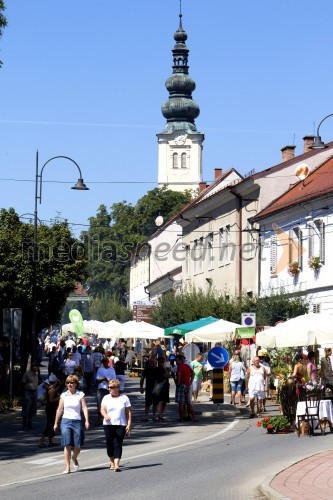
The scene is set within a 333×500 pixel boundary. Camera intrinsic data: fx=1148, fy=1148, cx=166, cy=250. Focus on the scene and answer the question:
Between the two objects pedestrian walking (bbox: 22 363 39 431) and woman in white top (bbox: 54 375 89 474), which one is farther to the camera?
pedestrian walking (bbox: 22 363 39 431)

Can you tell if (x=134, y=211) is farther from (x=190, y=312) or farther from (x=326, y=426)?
(x=326, y=426)

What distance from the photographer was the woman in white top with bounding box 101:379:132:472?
673 inches

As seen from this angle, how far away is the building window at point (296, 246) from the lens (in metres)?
45.8

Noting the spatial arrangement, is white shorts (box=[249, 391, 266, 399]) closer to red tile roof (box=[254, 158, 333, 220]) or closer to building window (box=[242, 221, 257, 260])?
red tile roof (box=[254, 158, 333, 220])

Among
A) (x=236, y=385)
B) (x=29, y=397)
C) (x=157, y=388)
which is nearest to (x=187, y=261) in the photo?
(x=236, y=385)

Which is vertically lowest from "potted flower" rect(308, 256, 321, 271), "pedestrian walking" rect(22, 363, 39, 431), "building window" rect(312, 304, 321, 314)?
"pedestrian walking" rect(22, 363, 39, 431)

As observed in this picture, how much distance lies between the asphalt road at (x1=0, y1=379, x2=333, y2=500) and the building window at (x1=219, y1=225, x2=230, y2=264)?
30.0 metres

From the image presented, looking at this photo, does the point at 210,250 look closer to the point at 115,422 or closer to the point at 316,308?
the point at 316,308

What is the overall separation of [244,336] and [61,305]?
15742 mm

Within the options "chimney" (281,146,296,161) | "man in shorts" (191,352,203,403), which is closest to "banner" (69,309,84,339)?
"chimney" (281,146,296,161)

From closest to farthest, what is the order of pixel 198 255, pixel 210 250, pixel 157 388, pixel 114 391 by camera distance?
pixel 114 391 → pixel 157 388 → pixel 210 250 → pixel 198 255

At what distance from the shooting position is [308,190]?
4641 centimetres

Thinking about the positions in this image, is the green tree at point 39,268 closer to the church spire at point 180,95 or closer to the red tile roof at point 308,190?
the red tile roof at point 308,190

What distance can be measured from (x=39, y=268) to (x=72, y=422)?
29452mm
